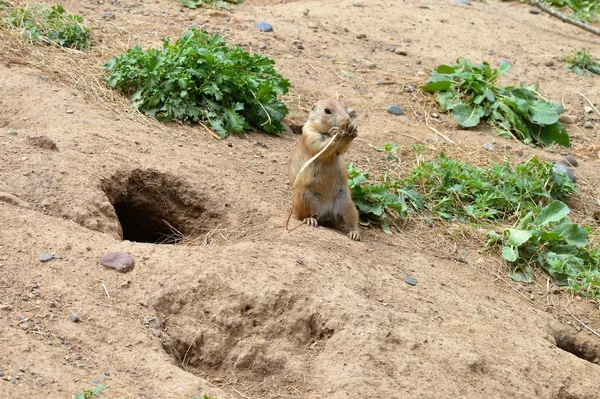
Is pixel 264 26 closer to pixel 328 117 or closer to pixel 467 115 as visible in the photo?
pixel 467 115

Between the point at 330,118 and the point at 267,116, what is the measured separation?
4.32 feet

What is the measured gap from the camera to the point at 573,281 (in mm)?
7043

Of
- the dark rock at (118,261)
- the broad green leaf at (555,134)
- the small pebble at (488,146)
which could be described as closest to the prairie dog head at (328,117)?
the dark rock at (118,261)

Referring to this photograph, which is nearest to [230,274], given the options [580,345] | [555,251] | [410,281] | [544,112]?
[410,281]

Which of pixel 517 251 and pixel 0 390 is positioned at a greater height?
pixel 0 390

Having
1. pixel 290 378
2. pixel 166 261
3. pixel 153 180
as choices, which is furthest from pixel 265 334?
pixel 153 180

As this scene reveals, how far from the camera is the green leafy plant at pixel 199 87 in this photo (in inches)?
313

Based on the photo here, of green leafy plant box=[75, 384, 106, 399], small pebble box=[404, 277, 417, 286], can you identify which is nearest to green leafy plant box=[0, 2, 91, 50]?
small pebble box=[404, 277, 417, 286]

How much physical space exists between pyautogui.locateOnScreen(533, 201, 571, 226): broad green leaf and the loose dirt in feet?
1.99

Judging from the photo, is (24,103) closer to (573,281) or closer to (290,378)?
(290,378)

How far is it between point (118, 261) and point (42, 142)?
5.53ft

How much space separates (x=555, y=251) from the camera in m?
7.33

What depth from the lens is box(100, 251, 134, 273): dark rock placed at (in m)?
5.47

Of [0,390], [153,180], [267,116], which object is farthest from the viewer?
[267,116]
